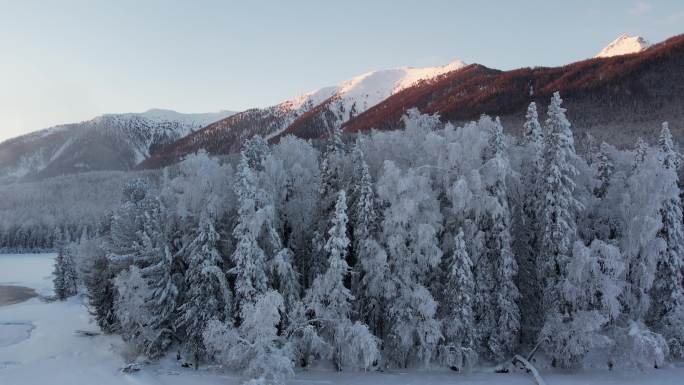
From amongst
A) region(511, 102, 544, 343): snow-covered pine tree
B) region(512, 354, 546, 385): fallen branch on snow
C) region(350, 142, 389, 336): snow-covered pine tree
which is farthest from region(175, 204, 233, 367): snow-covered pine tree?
region(511, 102, 544, 343): snow-covered pine tree

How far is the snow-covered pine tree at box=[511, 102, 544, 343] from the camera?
32375 mm

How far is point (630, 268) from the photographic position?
30.8 meters

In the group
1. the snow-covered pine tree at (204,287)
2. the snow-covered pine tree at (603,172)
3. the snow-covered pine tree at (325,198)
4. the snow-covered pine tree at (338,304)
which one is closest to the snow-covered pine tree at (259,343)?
the snow-covered pine tree at (204,287)

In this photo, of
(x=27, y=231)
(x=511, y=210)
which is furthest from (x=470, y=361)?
(x=27, y=231)

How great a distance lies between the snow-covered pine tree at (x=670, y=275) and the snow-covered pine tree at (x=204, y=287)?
27.9 metres

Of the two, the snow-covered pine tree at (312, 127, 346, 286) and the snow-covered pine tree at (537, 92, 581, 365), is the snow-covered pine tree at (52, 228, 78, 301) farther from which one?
the snow-covered pine tree at (537, 92, 581, 365)

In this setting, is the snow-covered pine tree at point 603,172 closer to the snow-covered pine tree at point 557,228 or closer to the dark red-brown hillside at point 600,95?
the snow-covered pine tree at point 557,228

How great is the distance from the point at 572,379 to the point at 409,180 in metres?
15.6

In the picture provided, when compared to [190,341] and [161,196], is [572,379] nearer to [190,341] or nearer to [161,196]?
[190,341]

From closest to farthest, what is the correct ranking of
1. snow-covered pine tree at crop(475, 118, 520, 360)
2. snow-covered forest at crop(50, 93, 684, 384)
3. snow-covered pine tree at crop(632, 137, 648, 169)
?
snow-covered forest at crop(50, 93, 684, 384) → snow-covered pine tree at crop(475, 118, 520, 360) → snow-covered pine tree at crop(632, 137, 648, 169)

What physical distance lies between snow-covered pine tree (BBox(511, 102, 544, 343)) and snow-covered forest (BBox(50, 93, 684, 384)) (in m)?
0.13

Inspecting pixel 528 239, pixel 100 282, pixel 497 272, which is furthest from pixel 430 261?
pixel 100 282

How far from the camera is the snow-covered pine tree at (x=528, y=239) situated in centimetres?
3238

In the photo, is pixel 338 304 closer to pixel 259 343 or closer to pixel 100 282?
pixel 259 343
